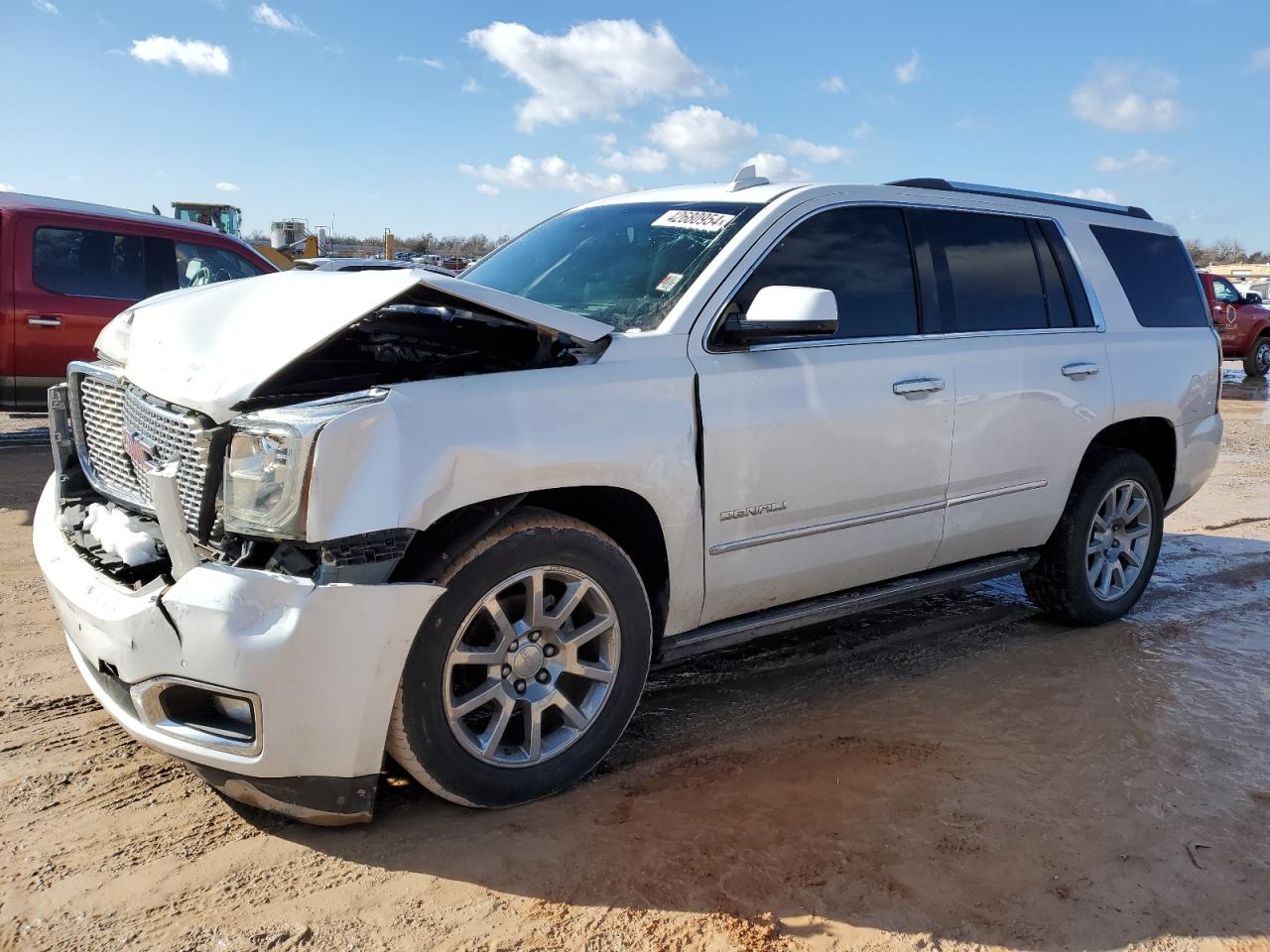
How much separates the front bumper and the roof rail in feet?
9.46

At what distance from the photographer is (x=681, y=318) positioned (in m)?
3.29

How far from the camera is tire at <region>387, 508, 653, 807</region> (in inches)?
106

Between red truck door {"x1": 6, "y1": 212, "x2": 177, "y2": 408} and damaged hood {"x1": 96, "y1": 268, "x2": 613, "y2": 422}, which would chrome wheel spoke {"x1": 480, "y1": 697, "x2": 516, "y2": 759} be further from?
red truck door {"x1": 6, "y1": 212, "x2": 177, "y2": 408}

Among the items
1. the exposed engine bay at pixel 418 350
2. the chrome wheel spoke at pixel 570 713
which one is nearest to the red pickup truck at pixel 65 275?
the exposed engine bay at pixel 418 350

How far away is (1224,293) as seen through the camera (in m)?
19.0

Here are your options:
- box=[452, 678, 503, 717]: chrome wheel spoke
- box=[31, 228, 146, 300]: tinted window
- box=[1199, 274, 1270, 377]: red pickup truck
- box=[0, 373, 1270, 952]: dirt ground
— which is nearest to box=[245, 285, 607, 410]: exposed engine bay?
box=[452, 678, 503, 717]: chrome wheel spoke

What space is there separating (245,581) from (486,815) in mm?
1003

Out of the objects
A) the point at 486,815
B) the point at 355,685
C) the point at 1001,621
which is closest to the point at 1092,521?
the point at 1001,621

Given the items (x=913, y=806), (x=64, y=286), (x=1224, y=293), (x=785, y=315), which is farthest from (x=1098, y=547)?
(x=1224, y=293)

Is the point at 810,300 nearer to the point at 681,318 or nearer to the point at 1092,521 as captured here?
the point at 681,318

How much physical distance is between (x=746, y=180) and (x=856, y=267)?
23.6 inches

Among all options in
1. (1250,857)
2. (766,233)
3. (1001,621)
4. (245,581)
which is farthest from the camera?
(1001,621)

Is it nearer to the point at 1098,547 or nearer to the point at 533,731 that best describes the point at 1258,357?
the point at 1098,547

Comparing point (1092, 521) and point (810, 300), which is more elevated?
point (810, 300)
